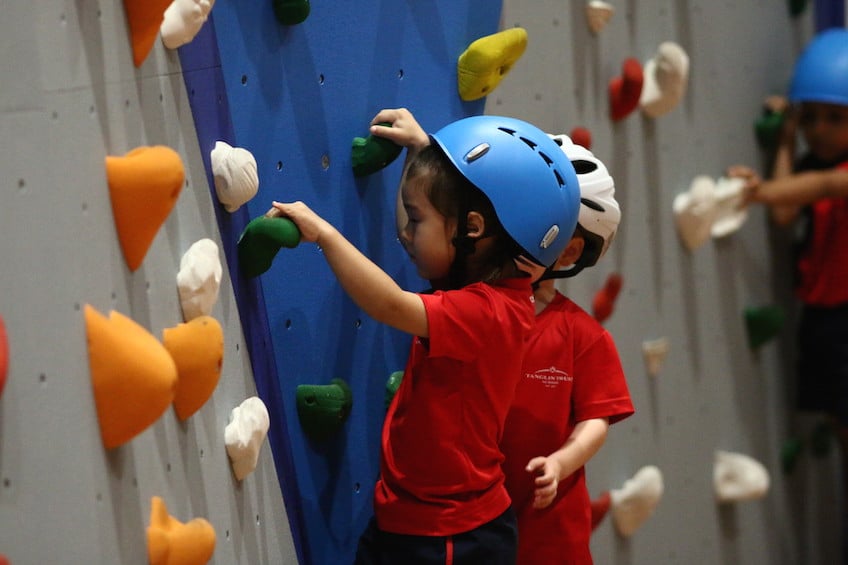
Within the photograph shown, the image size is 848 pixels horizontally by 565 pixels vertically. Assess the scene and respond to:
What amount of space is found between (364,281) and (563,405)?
557mm

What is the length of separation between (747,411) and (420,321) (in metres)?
1.77

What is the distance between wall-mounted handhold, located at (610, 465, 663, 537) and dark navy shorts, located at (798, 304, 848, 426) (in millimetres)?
690

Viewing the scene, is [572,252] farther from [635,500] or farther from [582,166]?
[635,500]

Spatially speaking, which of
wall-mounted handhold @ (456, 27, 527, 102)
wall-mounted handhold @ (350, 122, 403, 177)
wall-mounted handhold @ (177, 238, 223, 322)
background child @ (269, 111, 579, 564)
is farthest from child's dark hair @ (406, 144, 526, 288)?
wall-mounted handhold @ (456, 27, 527, 102)

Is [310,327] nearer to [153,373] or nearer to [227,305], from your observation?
[227,305]

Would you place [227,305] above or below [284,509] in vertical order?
above

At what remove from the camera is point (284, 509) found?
2.03 metres

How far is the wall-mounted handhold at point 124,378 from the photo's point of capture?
1494 mm

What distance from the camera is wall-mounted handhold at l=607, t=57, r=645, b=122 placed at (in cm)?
267

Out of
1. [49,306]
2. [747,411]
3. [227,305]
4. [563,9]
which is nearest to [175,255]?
[227,305]

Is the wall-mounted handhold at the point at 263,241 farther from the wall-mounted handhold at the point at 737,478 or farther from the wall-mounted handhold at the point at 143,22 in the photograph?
the wall-mounted handhold at the point at 737,478

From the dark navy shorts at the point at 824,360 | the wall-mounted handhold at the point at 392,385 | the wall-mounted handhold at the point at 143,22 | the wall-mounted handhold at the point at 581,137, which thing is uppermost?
the wall-mounted handhold at the point at 143,22

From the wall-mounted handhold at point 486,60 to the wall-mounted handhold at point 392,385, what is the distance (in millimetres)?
530

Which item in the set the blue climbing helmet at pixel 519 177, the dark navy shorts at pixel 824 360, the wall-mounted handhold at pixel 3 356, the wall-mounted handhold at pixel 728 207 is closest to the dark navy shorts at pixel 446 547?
the blue climbing helmet at pixel 519 177
